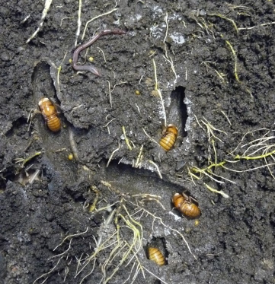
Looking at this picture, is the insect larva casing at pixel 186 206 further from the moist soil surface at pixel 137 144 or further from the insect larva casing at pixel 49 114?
the insect larva casing at pixel 49 114

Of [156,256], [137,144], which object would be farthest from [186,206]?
[137,144]

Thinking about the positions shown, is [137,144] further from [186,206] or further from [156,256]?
[156,256]

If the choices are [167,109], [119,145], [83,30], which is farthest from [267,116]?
[83,30]

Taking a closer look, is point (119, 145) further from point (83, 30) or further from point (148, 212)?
point (83, 30)

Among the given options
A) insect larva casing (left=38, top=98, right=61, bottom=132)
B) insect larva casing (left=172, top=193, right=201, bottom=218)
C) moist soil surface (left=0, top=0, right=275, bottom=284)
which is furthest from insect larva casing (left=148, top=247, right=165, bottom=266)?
insect larva casing (left=38, top=98, right=61, bottom=132)

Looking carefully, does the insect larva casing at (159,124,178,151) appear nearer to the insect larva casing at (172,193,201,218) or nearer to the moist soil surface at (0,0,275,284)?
the moist soil surface at (0,0,275,284)

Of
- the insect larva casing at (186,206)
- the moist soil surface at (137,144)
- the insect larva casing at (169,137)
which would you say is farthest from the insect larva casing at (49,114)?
the insect larva casing at (186,206)
